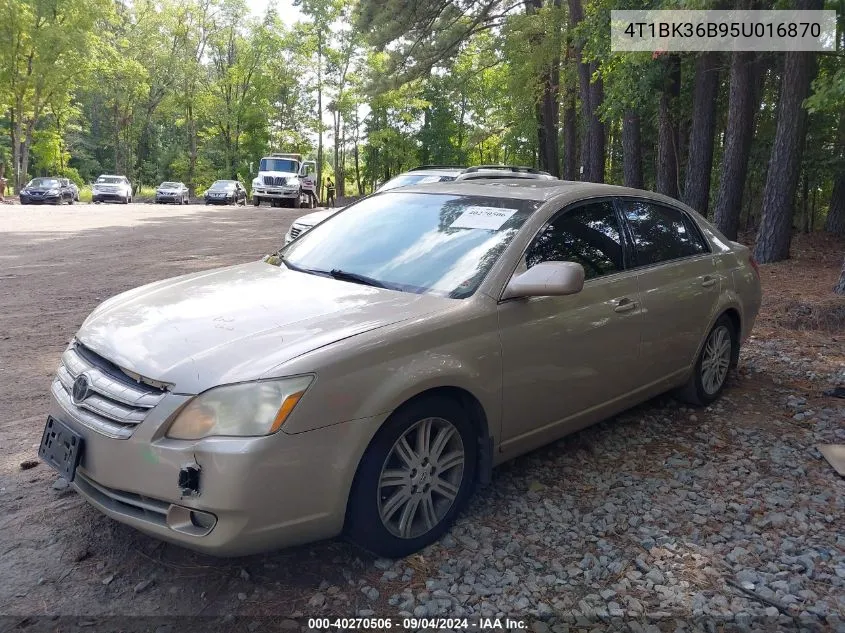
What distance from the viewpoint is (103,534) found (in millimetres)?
3127

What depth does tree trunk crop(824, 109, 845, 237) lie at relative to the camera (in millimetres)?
15219

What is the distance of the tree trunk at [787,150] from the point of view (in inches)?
420

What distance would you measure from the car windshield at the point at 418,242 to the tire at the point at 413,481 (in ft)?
2.13

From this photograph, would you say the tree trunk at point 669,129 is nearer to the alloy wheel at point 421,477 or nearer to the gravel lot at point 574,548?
the gravel lot at point 574,548

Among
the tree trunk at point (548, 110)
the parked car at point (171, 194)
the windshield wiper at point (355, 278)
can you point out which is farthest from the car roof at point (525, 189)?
the parked car at point (171, 194)

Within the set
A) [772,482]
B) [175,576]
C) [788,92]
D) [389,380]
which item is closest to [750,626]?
[772,482]

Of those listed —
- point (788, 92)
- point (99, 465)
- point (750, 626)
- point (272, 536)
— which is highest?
point (788, 92)

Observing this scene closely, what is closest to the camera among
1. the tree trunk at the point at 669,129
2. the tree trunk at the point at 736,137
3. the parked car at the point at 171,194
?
the tree trunk at the point at 736,137

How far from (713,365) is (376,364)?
3327mm

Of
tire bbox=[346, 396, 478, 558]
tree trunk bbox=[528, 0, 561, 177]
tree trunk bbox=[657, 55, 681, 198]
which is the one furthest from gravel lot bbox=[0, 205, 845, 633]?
tree trunk bbox=[528, 0, 561, 177]

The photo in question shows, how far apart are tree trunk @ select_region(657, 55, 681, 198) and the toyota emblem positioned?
13.6 m

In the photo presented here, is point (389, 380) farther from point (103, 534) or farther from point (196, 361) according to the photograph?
point (103, 534)

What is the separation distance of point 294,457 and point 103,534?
47.5 inches

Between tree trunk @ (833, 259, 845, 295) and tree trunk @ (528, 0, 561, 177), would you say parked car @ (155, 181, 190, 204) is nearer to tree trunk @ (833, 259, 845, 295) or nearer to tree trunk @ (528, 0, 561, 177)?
tree trunk @ (528, 0, 561, 177)
